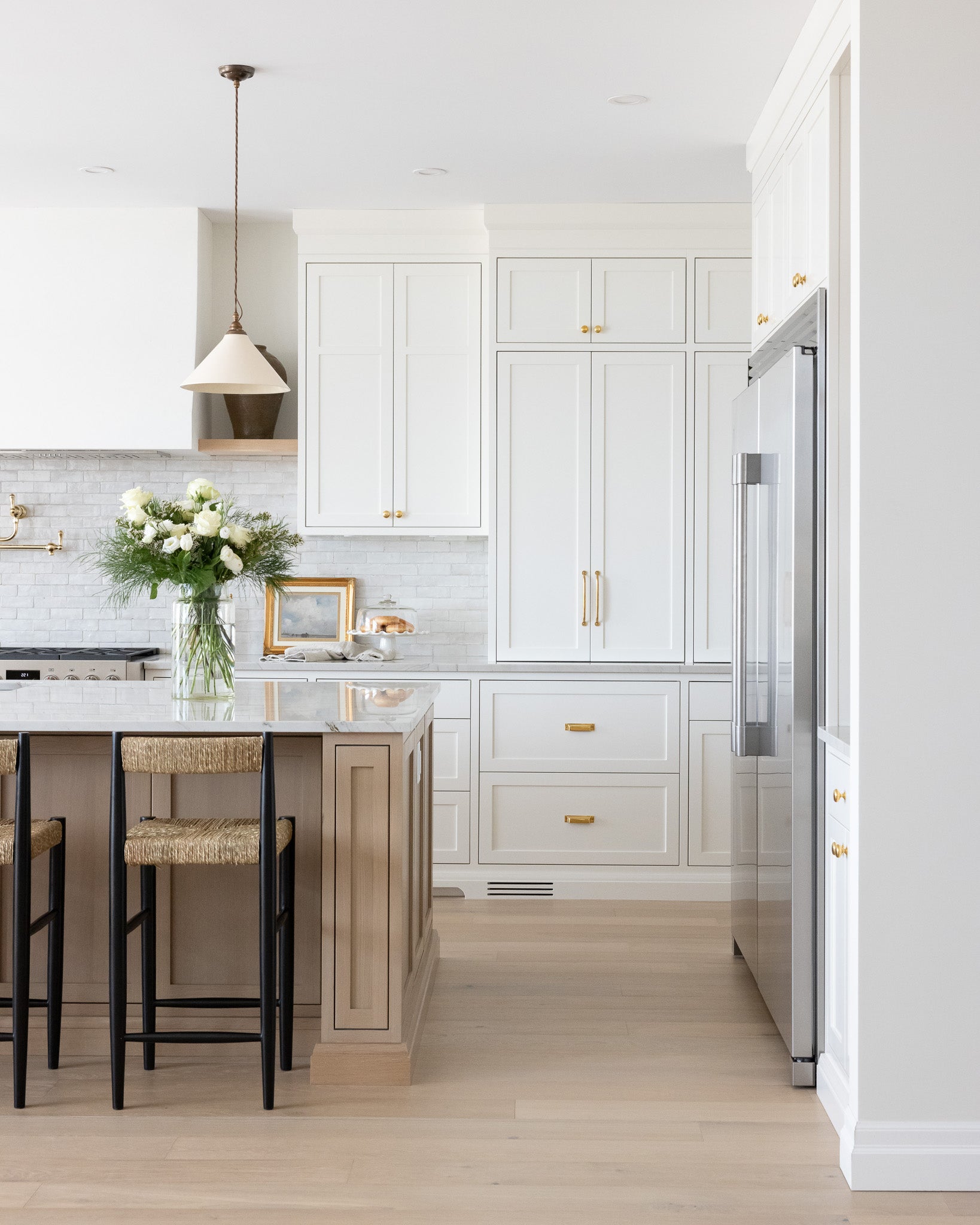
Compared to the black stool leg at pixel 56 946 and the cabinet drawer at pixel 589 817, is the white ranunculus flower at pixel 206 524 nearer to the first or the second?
the black stool leg at pixel 56 946

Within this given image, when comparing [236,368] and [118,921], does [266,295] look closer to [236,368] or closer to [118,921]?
[236,368]

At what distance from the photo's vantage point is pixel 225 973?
2994 millimetres

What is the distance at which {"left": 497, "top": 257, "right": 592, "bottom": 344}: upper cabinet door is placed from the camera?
15.2 ft

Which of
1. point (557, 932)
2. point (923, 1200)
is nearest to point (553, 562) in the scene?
point (557, 932)

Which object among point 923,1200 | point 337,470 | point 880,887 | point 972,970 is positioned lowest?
point 923,1200

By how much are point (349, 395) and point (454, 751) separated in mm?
1576

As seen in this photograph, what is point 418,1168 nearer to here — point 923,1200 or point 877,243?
point 923,1200

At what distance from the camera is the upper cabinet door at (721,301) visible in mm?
4609

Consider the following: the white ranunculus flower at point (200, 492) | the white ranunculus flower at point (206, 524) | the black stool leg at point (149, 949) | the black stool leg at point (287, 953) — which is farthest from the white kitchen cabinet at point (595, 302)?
the black stool leg at point (149, 949)

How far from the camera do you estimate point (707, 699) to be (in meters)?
4.54

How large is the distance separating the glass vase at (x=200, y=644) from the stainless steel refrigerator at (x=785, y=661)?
4.91 ft

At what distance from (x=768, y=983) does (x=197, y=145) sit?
3.40 meters

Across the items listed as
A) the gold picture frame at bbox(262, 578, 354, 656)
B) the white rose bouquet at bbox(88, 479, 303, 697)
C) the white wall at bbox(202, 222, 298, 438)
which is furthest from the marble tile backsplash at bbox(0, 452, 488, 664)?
the white rose bouquet at bbox(88, 479, 303, 697)

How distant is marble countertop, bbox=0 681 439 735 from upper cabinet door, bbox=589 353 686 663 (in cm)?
134
